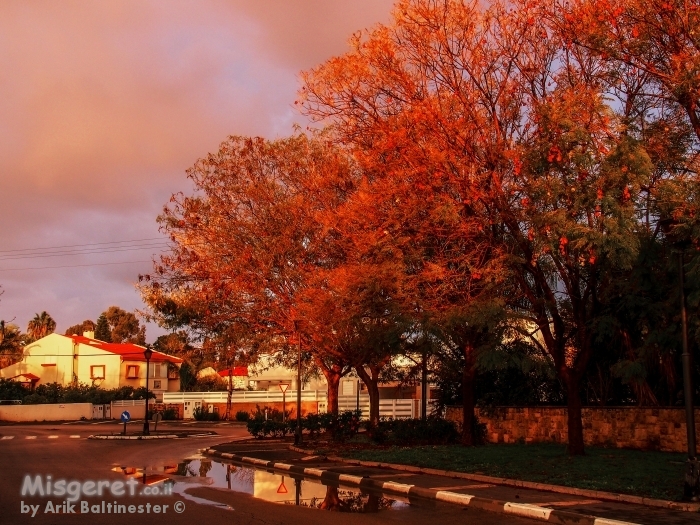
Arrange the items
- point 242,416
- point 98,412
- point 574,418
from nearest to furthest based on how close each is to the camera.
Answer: point 574,418 < point 242,416 < point 98,412

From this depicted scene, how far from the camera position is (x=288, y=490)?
1552 centimetres

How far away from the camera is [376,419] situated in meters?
26.1

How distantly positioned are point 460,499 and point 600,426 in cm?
1084

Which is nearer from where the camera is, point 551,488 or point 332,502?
point 332,502

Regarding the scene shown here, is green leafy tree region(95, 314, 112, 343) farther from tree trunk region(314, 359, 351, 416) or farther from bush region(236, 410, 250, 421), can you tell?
tree trunk region(314, 359, 351, 416)

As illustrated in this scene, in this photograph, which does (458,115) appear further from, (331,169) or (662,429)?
(662,429)

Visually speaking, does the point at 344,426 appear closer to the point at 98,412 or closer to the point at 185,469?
the point at 185,469

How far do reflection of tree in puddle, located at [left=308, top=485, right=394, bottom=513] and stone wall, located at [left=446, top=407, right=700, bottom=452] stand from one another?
1029cm

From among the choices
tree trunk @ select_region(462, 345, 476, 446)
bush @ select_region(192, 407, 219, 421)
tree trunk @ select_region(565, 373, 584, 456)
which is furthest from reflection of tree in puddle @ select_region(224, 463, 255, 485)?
bush @ select_region(192, 407, 219, 421)

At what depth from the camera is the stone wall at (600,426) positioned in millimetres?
20969

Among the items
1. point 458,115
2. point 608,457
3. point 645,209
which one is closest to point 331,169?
point 458,115

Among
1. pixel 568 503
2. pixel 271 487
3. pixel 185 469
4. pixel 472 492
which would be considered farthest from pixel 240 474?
pixel 568 503

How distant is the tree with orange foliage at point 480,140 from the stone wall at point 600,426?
3442 millimetres

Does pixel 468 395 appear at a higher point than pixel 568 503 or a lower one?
higher
